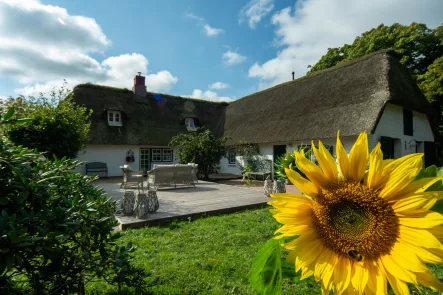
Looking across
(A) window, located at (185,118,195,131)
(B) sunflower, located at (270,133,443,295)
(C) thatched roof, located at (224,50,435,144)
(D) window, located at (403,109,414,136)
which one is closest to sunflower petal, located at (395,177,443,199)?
(B) sunflower, located at (270,133,443,295)

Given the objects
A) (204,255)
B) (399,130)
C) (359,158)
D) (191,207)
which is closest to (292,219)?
(359,158)

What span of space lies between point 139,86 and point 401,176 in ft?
76.5

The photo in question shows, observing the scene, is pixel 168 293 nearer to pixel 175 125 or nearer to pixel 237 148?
pixel 237 148

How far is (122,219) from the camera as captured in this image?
19.2 ft

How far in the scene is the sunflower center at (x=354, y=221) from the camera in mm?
584

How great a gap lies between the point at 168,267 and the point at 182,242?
3.62ft

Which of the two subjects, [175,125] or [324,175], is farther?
[175,125]

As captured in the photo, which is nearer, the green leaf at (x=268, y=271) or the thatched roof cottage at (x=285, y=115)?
the green leaf at (x=268, y=271)

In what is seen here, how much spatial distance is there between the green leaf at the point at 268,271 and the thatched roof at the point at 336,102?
12622 millimetres

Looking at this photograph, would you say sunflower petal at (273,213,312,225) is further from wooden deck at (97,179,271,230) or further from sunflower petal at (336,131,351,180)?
wooden deck at (97,179,271,230)

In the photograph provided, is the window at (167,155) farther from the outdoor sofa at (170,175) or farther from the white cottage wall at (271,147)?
the outdoor sofa at (170,175)

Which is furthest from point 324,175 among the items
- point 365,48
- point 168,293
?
point 365,48

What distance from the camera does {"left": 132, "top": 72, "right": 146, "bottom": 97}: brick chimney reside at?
21531 millimetres

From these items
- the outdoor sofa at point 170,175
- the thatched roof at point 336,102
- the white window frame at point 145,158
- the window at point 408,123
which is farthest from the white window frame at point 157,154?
the window at point 408,123
